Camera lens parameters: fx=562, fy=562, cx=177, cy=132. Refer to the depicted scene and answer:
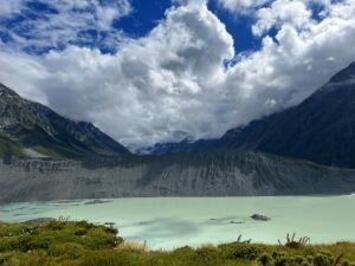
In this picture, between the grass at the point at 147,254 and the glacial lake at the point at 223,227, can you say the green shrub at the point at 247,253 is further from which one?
the glacial lake at the point at 223,227

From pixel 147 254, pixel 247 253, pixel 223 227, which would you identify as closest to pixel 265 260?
pixel 247 253

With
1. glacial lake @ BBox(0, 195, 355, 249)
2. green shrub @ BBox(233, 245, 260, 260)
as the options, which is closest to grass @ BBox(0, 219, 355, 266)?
green shrub @ BBox(233, 245, 260, 260)

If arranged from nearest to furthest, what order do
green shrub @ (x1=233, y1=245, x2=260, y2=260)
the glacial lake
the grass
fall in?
1. the grass
2. green shrub @ (x1=233, y1=245, x2=260, y2=260)
3. the glacial lake

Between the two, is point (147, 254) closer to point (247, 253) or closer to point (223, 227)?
point (247, 253)

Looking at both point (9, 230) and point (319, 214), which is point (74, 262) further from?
point (319, 214)

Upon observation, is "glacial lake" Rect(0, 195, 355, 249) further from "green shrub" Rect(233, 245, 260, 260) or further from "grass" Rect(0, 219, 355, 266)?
"green shrub" Rect(233, 245, 260, 260)

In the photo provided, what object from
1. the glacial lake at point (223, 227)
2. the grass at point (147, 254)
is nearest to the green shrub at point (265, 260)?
the grass at point (147, 254)

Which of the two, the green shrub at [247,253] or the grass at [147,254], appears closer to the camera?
the grass at [147,254]

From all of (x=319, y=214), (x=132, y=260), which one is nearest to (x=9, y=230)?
(x=132, y=260)
